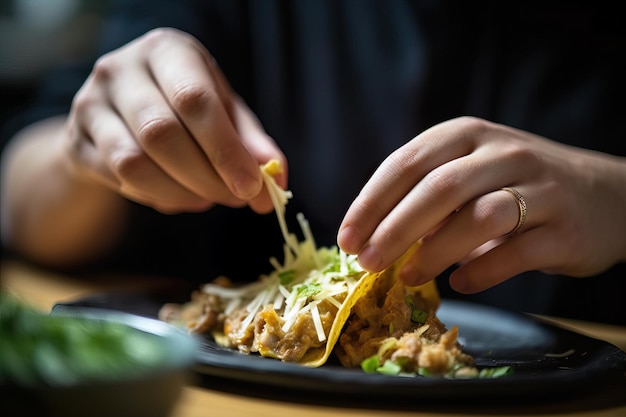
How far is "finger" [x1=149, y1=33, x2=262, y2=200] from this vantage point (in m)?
1.42

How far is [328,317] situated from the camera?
1.28 meters

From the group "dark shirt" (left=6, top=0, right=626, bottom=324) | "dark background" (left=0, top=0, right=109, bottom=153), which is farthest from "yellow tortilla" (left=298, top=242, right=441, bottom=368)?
"dark background" (left=0, top=0, right=109, bottom=153)

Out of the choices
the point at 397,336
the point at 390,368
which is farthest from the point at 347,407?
the point at 397,336

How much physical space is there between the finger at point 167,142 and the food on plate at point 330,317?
0.40ft

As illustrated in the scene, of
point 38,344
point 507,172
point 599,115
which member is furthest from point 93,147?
point 599,115

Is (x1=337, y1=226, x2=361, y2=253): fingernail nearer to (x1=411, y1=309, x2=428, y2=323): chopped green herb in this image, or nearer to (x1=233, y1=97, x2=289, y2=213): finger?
(x1=411, y1=309, x2=428, y2=323): chopped green herb

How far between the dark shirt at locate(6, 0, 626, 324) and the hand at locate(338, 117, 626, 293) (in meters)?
0.70

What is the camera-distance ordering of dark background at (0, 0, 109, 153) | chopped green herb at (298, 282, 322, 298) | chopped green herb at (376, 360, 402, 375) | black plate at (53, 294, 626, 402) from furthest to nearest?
1. dark background at (0, 0, 109, 153)
2. chopped green herb at (298, 282, 322, 298)
3. chopped green herb at (376, 360, 402, 375)
4. black plate at (53, 294, 626, 402)

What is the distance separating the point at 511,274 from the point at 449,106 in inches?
44.2

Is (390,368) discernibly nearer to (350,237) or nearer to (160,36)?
(350,237)

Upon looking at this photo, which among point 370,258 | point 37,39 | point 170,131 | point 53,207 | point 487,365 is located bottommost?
point 53,207

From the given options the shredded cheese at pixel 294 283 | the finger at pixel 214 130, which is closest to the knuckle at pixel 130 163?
the finger at pixel 214 130

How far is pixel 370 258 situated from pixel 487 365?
27 cm

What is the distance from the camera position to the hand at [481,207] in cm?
122
